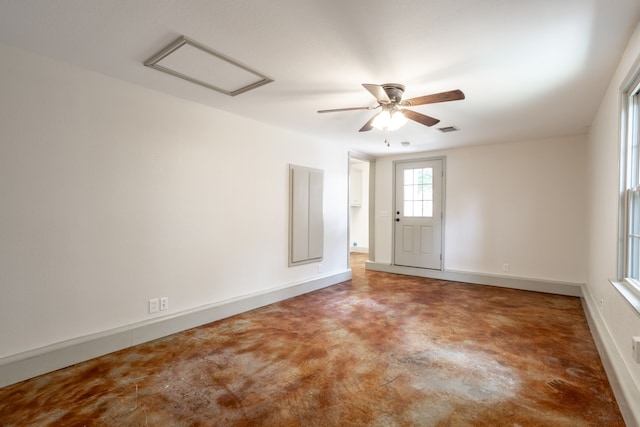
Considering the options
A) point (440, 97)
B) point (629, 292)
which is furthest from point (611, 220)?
point (440, 97)

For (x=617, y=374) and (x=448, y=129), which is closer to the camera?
(x=617, y=374)

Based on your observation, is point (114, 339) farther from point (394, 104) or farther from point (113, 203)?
point (394, 104)

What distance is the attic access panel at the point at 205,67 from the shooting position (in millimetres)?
2262

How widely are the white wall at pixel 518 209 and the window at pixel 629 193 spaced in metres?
2.75

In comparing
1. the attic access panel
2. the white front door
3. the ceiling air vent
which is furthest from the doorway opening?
the attic access panel

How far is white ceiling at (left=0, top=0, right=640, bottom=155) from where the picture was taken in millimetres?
1797

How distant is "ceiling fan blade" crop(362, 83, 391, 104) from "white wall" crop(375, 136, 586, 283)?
340cm

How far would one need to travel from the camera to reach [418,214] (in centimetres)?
608

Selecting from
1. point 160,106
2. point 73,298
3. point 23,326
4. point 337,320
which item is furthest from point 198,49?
point 337,320

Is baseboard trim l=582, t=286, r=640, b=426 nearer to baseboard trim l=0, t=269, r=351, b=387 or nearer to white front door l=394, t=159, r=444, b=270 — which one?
white front door l=394, t=159, r=444, b=270

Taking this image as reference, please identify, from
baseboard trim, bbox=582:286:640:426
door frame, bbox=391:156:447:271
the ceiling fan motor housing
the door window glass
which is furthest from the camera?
the door window glass

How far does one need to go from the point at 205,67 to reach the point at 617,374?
3603 millimetres

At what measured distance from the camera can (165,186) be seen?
3.09 metres

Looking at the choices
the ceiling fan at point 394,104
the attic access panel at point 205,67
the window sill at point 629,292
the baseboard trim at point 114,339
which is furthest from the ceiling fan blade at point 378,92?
the baseboard trim at point 114,339
